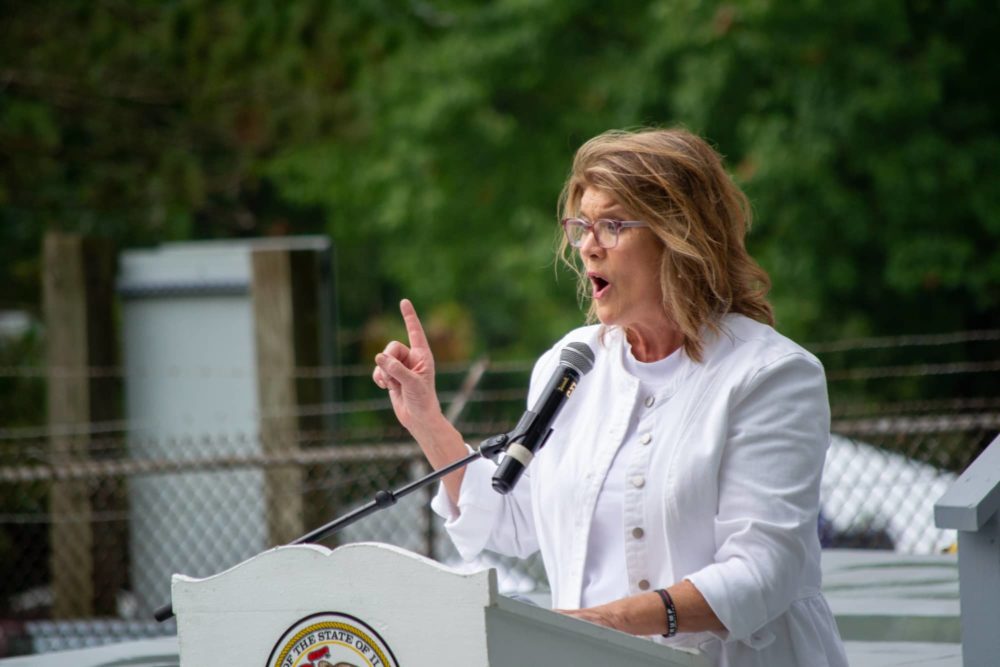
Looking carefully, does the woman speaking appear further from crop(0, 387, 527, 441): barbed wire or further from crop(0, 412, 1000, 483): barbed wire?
crop(0, 387, 527, 441): barbed wire

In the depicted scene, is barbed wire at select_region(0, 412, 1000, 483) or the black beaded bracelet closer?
the black beaded bracelet

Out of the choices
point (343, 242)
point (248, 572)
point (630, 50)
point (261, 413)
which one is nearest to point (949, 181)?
point (630, 50)

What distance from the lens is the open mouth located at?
2.57m

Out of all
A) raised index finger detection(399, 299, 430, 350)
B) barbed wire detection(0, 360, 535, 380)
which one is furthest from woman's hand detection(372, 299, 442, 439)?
barbed wire detection(0, 360, 535, 380)

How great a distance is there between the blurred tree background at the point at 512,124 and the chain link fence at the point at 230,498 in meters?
4.16

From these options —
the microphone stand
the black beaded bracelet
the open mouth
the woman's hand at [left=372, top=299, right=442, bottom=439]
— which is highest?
the open mouth

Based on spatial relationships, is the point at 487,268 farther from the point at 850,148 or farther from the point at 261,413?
the point at 261,413

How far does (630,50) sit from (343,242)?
545 cm

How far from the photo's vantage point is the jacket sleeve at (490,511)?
2.81 metres

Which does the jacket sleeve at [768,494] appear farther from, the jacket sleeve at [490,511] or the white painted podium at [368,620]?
the jacket sleeve at [490,511]

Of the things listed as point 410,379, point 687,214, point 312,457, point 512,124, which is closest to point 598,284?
point 687,214

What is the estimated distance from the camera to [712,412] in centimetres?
246

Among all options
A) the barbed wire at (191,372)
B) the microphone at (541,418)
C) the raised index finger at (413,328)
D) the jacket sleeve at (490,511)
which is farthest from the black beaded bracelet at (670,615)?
the barbed wire at (191,372)

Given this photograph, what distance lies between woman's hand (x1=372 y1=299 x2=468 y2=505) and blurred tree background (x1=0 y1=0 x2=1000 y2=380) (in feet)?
23.4
